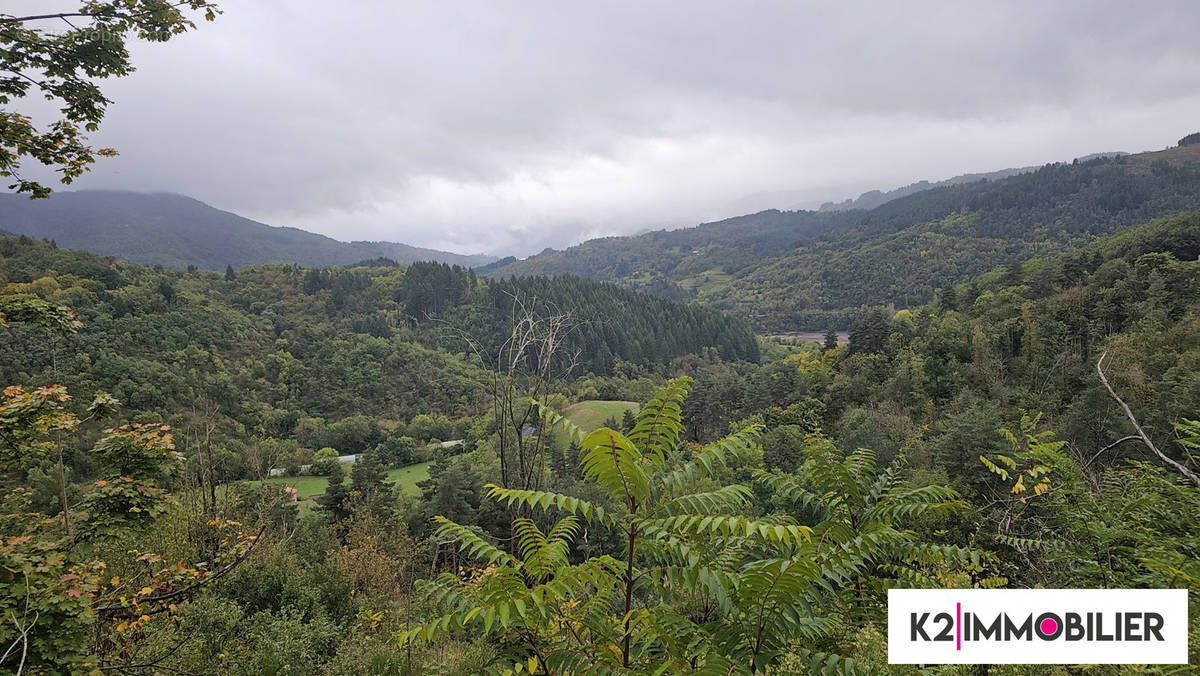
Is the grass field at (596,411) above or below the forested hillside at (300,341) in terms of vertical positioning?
below

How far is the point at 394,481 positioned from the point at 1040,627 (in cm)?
4276

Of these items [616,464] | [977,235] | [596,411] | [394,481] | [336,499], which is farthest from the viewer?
[977,235]

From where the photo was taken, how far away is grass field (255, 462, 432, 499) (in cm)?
4291

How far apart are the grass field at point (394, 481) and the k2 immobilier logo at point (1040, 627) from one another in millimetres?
40455

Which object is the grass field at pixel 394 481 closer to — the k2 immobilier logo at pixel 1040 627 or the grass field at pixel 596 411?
the grass field at pixel 596 411

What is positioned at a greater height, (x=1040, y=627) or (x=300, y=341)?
Answer: (x=1040, y=627)

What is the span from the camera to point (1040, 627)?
2914 mm

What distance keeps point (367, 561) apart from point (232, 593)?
4816mm

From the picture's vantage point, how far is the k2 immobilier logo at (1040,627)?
276cm

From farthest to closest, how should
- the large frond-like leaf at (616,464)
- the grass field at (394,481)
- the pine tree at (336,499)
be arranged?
the grass field at (394,481) < the pine tree at (336,499) < the large frond-like leaf at (616,464)

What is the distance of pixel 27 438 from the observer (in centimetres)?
574

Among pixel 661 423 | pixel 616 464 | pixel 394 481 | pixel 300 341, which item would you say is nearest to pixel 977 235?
pixel 394 481

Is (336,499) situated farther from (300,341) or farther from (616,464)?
(300,341)

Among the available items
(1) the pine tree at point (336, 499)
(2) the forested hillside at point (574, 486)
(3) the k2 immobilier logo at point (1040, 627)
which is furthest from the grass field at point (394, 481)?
(3) the k2 immobilier logo at point (1040, 627)
